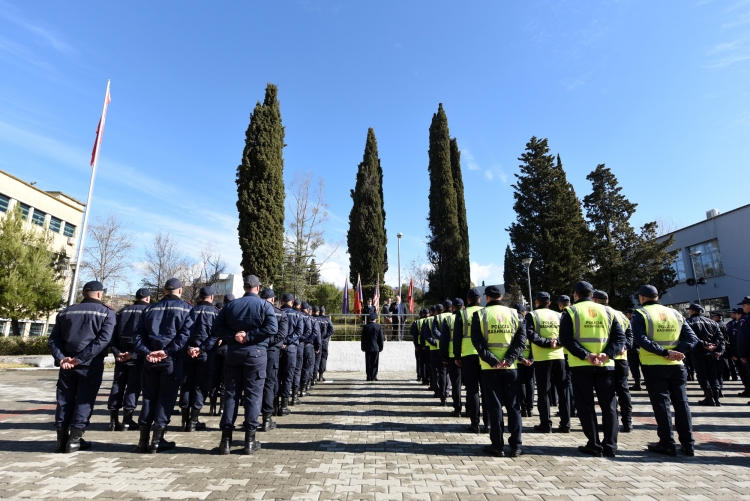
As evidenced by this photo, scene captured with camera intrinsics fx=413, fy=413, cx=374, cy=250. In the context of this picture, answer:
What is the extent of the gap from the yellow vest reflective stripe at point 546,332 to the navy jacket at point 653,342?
1.35 meters

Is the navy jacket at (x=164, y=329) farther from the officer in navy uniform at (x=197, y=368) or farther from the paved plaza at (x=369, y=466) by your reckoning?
the paved plaza at (x=369, y=466)

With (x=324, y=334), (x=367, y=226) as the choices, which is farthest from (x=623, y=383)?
(x=367, y=226)

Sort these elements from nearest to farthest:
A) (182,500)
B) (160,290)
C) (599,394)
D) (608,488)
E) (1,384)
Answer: (182,500)
(608,488)
(599,394)
(1,384)
(160,290)

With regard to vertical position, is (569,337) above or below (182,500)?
above

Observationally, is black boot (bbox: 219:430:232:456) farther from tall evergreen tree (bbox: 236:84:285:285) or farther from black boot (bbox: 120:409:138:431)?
tall evergreen tree (bbox: 236:84:285:285)

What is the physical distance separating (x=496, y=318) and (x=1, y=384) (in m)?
14.8

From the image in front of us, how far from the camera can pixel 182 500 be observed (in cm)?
354

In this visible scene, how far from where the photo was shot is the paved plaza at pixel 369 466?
12.4 ft

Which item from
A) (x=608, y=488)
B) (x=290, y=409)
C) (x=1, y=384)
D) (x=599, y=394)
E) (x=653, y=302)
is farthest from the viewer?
(x=1, y=384)

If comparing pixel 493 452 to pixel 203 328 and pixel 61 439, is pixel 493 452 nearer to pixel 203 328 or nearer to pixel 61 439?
pixel 203 328

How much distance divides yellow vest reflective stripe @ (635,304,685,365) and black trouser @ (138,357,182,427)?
6.28 metres

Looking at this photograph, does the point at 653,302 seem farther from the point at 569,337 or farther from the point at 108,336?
the point at 108,336

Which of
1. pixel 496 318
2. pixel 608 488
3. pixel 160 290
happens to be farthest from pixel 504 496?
pixel 160 290

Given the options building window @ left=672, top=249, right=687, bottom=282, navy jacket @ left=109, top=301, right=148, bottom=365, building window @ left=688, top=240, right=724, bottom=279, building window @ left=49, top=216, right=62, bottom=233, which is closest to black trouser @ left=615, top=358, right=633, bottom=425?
navy jacket @ left=109, top=301, right=148, bottom=365
